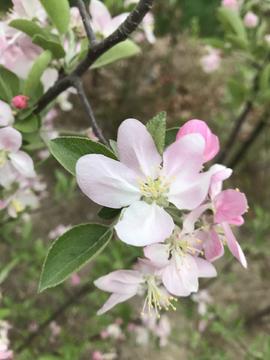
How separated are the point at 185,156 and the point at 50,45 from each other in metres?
0.34

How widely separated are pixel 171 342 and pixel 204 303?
729mm

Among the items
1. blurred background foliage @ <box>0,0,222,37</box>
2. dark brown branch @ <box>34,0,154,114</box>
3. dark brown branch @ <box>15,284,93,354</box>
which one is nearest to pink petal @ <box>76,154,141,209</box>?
dark brown branch @ <box>34,0,154,114</box>

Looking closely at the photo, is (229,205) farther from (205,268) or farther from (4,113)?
(4,113)

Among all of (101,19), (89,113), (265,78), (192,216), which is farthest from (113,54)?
(265,78)

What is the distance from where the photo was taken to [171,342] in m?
2.32

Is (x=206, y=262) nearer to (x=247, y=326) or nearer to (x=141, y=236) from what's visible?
(x=141, y=236)

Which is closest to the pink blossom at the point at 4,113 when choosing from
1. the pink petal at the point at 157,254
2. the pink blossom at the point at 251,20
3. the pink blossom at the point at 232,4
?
the pink petal at the point at 157,254

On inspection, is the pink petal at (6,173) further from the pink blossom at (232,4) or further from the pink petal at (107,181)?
the pink blossom at (232,4)

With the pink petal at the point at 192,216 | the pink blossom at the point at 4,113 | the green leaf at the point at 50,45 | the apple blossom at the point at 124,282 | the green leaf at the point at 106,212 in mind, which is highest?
the green leaf at the point at 50,45

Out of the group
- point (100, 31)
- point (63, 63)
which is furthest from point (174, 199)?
point (100, 31)

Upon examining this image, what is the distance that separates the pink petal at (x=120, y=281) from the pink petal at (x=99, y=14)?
1.87 feet

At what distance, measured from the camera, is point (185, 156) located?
0.37m

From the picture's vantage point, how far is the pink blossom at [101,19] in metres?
0.61

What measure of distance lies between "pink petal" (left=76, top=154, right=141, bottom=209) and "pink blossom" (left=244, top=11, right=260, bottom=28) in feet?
3.69
